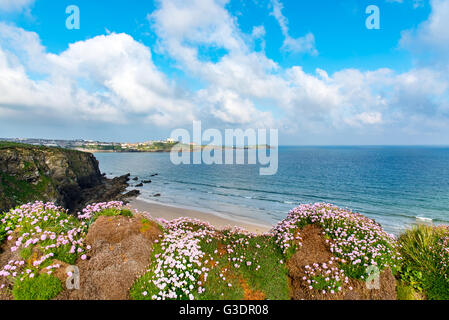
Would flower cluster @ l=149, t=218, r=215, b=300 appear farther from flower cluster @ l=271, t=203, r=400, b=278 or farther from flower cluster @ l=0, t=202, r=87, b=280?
flower cluster @ l=271, t=203, r=400, b=278

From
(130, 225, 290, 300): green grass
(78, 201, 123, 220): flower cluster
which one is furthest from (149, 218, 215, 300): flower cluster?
(78, 201, 123, 220): flower cluster

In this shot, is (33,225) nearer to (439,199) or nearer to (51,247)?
(51,247)

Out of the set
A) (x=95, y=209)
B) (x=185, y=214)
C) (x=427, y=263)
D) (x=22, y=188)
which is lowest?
(x=185, y=214)

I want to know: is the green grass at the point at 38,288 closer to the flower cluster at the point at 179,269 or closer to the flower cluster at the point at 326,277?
the flower cluster at the point at 179,269

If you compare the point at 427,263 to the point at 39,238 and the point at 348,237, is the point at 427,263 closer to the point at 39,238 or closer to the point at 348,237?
the point at 348,237

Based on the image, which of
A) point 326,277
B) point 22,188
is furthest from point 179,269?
point 22,188

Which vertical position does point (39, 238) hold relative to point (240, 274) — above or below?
above

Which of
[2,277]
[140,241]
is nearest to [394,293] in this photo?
[140,241]
